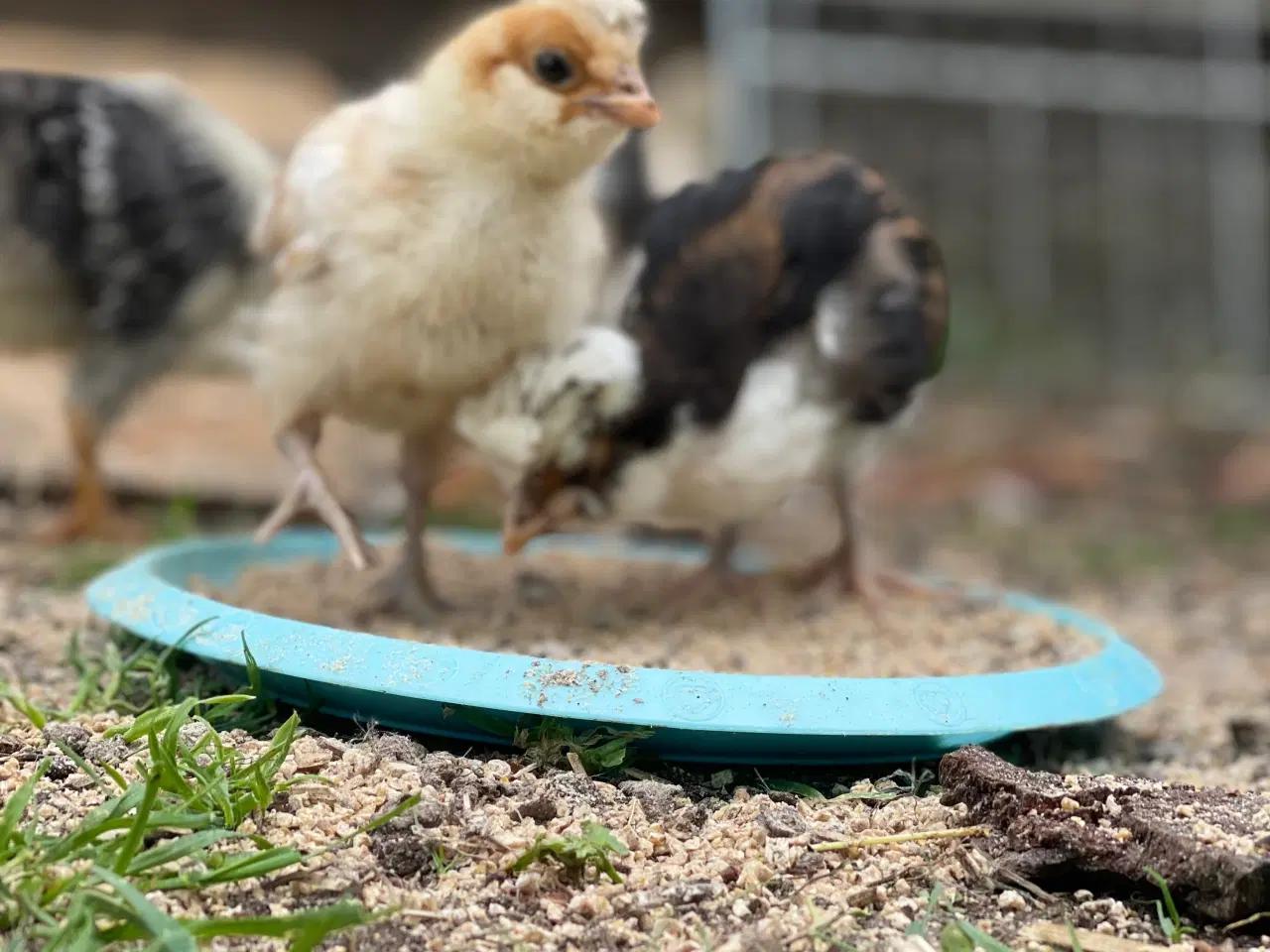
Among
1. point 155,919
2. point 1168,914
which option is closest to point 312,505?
point 155,919

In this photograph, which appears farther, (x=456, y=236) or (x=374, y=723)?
(x=456, y=236)

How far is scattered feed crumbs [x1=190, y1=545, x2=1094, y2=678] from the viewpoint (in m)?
2.18

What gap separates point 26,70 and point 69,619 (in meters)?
1.46

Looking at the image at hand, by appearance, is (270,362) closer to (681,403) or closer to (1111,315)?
(681,403)

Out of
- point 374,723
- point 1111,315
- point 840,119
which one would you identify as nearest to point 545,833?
point 374,723

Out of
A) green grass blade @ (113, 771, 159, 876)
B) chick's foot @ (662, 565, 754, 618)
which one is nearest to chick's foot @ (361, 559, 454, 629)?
chick's foot @ (662, 565, 754, 618)

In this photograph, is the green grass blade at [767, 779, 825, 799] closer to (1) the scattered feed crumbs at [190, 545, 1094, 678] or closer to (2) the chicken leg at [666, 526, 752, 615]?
(1) the scattered feed crumbs at [190, 545, 1094, 678]

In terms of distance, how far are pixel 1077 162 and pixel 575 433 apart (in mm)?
4654

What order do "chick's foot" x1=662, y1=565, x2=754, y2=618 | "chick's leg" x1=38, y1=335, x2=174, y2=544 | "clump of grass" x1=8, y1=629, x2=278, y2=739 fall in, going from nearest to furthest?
"clump of grass" x1=8, y1=629, x2=278, y2=739
"chick's foot" x1=662, y1=565, x2=754, y2=618
"chick's leg" x1=38, y1=335, x2=174, y2=544

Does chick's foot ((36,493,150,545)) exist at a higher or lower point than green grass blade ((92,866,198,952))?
lower

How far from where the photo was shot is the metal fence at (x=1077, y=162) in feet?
18.1

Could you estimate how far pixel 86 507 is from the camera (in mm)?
3541

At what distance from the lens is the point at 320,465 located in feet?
7.61

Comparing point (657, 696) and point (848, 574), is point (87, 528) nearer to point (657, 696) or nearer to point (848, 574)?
point (848, 574)
